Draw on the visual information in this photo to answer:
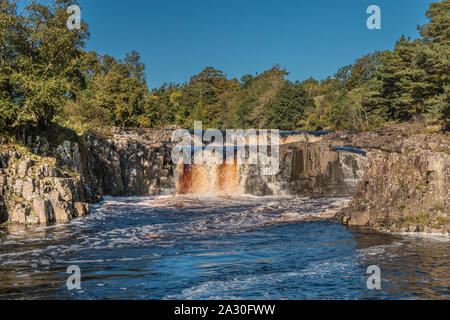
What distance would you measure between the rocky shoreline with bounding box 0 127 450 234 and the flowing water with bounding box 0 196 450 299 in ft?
3.29

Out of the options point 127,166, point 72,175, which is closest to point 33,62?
point 72,175

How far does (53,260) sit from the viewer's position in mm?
10641

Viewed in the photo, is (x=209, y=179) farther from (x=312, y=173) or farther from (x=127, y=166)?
(x=312, y=173)

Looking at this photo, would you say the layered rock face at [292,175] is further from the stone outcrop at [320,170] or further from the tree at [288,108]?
the tree at [288,108]

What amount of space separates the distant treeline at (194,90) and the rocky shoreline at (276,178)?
2304mm

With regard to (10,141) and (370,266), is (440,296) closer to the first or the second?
(370,266)

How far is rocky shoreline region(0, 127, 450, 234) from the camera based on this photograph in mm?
14086

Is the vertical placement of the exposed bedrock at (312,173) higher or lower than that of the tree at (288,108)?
lower

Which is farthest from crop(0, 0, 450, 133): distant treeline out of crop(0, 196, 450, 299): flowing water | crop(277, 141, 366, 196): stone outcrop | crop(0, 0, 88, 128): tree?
crop(277, 141, 366, 196): stone outcrop

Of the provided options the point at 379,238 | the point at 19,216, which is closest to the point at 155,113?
the point at 19,216

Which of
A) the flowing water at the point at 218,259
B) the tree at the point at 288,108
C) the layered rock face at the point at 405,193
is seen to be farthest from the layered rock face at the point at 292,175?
the tree at the point at 288,108

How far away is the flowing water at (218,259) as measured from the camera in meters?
8.26

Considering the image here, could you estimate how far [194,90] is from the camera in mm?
92688

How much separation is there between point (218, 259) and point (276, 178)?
16.8 m
